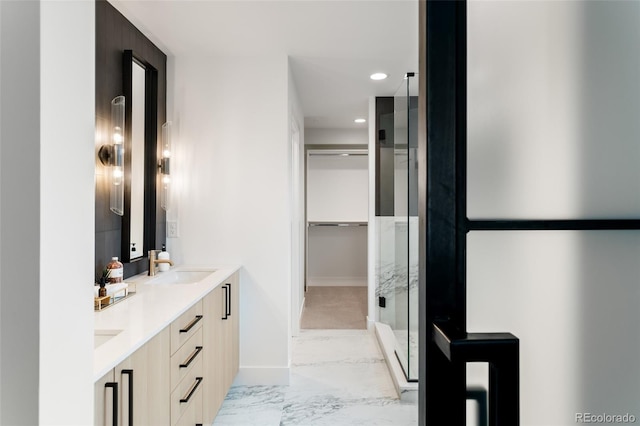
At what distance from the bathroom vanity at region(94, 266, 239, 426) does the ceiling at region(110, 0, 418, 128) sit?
1.59m

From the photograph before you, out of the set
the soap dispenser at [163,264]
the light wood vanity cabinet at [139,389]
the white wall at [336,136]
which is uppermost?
the white wall at [336,136]

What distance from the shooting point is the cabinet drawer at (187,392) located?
155 cm

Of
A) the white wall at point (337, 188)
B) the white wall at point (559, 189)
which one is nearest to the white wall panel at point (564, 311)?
the white wall at point (559, 189)

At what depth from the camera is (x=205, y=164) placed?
288 centimetres

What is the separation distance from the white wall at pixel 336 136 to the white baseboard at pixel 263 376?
3.53 m

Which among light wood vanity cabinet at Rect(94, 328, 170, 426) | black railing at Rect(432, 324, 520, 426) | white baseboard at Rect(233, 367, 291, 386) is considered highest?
black railing at Rect(432, 324, 520, 426)

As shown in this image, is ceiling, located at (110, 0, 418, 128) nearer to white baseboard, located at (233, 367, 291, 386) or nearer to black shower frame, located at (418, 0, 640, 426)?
black shower frame, located at (418, 0, 640, 426)

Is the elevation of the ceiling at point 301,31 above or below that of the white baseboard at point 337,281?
above

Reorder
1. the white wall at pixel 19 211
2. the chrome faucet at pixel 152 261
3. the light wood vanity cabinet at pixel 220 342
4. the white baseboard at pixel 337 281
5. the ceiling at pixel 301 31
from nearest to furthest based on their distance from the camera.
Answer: the white wall at pixel 19 211 → the light wood vanity cabinet at pixel 220 342 → the ceiling at pixel 301 31 → the chrome faucet at pixel 152 261 → the white baseboard at pixel 337 281

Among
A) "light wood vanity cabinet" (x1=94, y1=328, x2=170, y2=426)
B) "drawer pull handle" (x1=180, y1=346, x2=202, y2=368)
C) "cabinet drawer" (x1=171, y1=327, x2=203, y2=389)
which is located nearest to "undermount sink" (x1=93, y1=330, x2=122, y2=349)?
"light wood vanity cabinet" (x1=94, y1=328, x2=170, y2=426)

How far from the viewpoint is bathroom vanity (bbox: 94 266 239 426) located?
1.13 metres

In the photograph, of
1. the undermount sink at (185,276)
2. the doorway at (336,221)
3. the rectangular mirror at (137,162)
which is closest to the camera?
the rectangular mirror at (137,162)

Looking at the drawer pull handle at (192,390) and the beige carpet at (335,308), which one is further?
the beige carpet at (335,308)

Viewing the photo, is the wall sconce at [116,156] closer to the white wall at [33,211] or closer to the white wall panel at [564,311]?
the white wall at [33,211]
